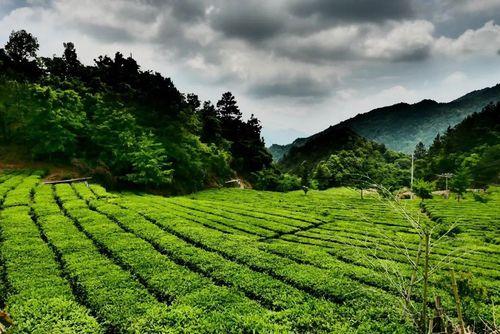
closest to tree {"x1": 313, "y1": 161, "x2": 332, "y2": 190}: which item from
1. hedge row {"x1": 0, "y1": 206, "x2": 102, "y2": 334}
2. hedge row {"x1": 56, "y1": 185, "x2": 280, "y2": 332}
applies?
hedge row {"x1": 56, "y1": 185, "x2": 280, "y2": 332}

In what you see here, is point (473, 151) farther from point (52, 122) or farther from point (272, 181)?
point (52, 122)

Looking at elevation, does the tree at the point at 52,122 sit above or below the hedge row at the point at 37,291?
above

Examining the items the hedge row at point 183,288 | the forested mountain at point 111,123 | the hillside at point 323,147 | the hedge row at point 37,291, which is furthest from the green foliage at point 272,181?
the hillside at point 323,147

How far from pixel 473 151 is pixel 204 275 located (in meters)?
95.4

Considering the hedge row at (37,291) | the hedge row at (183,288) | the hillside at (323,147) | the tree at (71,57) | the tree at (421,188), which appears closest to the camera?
the hedge row at (37,291)

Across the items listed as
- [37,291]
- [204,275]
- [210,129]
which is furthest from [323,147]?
[37,291]

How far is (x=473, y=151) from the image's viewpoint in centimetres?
8650

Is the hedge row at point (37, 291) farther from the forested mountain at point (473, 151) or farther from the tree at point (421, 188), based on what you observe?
the forested mountain at point (473, 151)

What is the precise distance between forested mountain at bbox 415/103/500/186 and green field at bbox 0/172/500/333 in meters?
63.7

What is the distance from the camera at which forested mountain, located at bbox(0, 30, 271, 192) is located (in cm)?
3662

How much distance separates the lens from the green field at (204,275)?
947cm

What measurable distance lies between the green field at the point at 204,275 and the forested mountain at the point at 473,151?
6373 cm

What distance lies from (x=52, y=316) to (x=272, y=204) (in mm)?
27453

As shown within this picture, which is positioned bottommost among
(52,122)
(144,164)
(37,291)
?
(37,291)
